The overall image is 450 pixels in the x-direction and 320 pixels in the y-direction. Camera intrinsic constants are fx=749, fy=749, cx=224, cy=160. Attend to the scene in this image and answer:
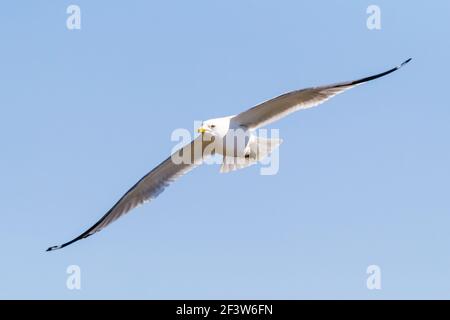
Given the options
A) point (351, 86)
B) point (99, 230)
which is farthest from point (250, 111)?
point (99, 230)

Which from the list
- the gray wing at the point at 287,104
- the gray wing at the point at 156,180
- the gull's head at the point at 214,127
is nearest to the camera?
the gray wing at the point at 287,104

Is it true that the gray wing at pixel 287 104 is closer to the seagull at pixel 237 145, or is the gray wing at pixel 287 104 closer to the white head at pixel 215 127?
the seagull at pixel 237 145

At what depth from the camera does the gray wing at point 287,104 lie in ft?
20.5

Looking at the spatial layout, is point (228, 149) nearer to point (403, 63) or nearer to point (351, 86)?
point (351, 86)

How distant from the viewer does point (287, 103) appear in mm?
6480

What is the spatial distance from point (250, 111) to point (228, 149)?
0.38m

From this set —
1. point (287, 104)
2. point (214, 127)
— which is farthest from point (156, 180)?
point (287, 104)

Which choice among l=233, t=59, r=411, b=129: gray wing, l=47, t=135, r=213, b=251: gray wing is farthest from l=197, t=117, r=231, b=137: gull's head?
l=47, t=135, r=213, b=251: gray wing

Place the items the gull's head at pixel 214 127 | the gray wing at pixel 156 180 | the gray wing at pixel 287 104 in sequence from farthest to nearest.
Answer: the gray wing at pixel 156 180 → the gull's head at pixel 214 127 → the gray wing at pixel 287 104

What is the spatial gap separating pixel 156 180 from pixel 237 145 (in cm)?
121

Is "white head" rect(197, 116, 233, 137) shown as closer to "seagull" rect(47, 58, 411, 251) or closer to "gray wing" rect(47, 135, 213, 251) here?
"seagull" rect(47, 58, 411, 251)

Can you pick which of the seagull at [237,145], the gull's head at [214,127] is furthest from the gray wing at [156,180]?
the gull's head at [214,127]

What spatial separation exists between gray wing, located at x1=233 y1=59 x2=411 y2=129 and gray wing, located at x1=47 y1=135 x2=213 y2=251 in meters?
0.59

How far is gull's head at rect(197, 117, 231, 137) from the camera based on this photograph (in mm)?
6359
